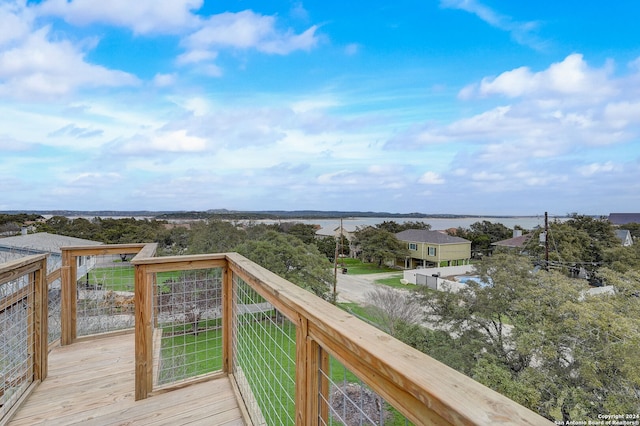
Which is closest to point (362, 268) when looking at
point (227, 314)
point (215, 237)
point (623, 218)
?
point (215, 237)

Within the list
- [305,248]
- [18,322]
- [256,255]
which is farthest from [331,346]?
[305,248]

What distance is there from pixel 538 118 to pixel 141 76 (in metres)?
14.2

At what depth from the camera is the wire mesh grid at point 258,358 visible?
187 centimetres

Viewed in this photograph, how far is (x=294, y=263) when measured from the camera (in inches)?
578

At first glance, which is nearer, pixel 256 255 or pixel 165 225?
pixel 256 255

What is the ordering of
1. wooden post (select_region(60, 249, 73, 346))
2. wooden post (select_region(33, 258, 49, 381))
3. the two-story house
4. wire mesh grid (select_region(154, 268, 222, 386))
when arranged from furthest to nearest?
1. the two-story house
2. wooden post (select_region(60, 249, 73, 346))
3. wire mesh grid (select_region(154, 268, 222, 386))
4. wooden post (select_region(33, 258, 49, 381))

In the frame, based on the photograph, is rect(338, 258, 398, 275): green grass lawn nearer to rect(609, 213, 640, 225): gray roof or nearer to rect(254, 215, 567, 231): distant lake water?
rect(254, 215, 567, 231): distant lake water

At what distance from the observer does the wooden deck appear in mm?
2133

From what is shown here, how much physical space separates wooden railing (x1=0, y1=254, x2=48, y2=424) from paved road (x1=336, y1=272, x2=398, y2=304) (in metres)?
13.6

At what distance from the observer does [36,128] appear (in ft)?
25.4

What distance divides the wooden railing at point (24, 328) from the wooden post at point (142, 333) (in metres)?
0.78

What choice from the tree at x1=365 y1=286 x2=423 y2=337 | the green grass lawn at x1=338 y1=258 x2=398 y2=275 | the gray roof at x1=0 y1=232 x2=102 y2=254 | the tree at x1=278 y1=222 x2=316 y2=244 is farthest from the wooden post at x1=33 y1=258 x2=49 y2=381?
the green grass lawn at x1=338 y1=258 x2=398 y2=275

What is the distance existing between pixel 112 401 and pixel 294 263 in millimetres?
12358

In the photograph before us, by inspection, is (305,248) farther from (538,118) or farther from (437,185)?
(538,118)
